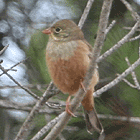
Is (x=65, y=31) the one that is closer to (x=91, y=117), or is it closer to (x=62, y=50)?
(x=62, y=50)

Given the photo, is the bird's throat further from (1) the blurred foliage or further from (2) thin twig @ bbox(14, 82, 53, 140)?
(1) the blurred foliage

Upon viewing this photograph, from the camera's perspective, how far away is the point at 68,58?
293 cm

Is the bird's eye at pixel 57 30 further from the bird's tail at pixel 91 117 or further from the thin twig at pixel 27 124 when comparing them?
the bird's tail at pixel 91 117

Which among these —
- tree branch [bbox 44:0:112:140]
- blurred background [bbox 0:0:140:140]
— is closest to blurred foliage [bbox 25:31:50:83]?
blurred background [bbox 0:0:140:140]

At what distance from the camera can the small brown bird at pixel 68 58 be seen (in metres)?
2.93

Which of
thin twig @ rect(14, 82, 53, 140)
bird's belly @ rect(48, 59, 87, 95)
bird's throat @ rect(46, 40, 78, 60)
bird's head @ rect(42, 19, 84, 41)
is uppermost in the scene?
bird's head @ rect(42, 19, 84, 41)

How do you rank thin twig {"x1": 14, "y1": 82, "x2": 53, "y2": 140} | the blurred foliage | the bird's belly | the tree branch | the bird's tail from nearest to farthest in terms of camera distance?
the tree branch → the bird's belly → thin twig {"x1": 14, "y1": 82, "x2": 53, "y2": 140} → the bird's tail → the blurred foliage

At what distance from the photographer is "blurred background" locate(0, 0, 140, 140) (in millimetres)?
3551

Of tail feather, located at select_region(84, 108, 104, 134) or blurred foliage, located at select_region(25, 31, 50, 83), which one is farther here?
blurred foliage, located at select_region(25, 31, 50, 83)

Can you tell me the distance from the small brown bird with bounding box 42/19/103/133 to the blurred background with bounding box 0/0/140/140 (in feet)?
1.31

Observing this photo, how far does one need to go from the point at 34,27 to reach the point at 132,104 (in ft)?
5.83

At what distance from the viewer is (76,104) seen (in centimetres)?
280

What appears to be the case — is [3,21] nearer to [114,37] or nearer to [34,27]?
[34,27]

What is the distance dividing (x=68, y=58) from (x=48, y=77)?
1032 mm
